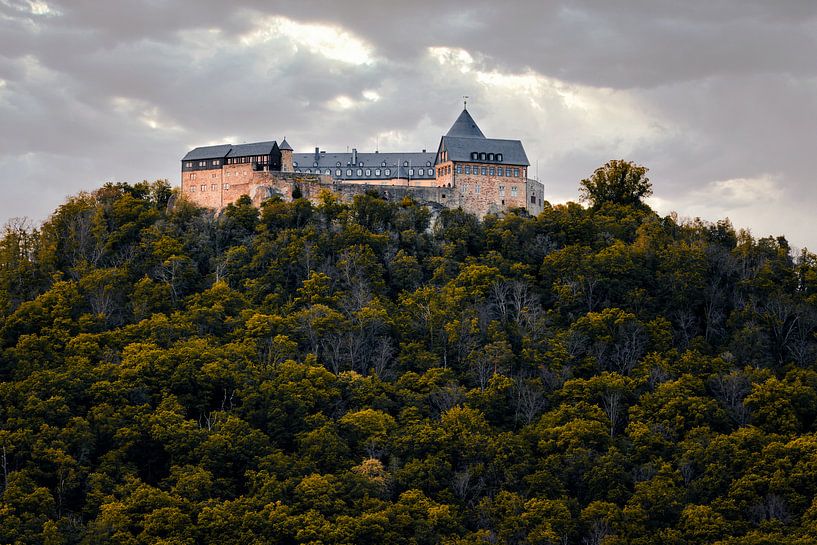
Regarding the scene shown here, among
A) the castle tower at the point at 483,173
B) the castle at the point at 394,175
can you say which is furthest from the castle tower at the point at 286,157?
the castle tower at the point at 483,173

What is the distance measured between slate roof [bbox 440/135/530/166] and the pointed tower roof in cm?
195

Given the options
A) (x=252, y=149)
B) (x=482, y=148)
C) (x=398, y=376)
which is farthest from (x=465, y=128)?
(x=398, y=376)

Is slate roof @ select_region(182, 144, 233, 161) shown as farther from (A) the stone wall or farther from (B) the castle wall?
(B) the castle wall

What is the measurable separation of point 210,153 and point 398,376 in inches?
1029

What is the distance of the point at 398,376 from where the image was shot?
247 ft

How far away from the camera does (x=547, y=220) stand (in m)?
87.8

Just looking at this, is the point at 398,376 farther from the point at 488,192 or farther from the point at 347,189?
the point at 488,192

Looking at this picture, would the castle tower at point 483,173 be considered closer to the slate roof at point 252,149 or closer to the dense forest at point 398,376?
the dense forest at point 398,376

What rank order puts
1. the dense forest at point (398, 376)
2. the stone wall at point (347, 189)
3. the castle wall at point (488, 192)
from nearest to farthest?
1. the dense forest at point (398, 376)
2. the stone wall at point (347, 189)
3. the castle wall at point (488, 192)

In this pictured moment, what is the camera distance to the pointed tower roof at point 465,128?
9831cm

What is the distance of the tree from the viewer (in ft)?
310

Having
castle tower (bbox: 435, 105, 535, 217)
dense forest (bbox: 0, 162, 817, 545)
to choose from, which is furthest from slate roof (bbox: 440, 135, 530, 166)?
dense forest (bbox: 0, 162, 817, 545)

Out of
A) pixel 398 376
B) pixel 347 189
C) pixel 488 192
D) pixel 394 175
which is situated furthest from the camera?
pixel 394 175

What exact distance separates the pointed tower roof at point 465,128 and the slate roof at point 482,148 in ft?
6.40
